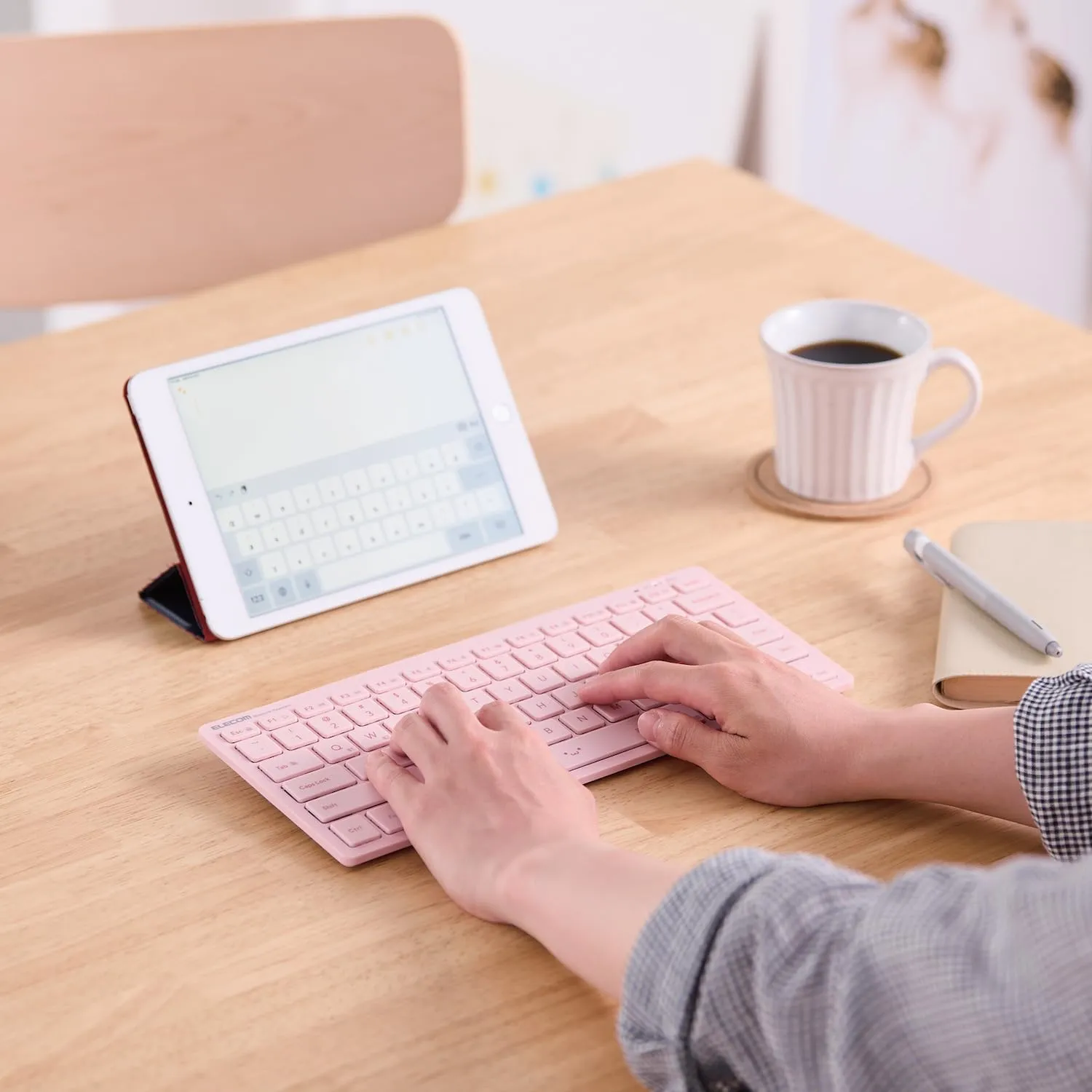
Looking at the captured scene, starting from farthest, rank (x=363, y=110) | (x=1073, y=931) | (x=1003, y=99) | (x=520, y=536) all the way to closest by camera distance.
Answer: (x=1003, y=99), (x=363, y=110), (x=520, y=536), (x=1073, y=931)

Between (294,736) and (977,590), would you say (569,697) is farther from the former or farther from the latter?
(977,590)

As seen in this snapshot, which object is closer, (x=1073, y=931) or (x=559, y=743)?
(x=1073, y=931)

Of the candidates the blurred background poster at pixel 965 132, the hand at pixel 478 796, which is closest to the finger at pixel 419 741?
the hand at pixel 478 796

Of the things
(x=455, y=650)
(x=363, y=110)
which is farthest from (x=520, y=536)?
(x=363, y=110)

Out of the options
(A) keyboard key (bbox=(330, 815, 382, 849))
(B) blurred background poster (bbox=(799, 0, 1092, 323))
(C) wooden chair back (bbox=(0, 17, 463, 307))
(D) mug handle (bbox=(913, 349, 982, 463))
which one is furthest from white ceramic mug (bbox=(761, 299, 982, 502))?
(B) blurred background poster (bbox=(799, 0, 1092, 323))

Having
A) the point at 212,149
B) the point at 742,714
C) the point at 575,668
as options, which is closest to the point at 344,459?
the point at 575,668

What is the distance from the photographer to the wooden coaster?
113cm

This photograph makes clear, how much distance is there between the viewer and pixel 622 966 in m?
0.71

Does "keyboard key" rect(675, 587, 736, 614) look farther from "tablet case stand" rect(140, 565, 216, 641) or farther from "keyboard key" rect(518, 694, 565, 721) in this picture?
"tablet case stand" rect(140, 565, 216, 641)

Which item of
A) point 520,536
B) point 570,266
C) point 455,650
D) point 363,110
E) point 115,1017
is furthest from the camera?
point 363,110

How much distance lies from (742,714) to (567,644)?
15 cm

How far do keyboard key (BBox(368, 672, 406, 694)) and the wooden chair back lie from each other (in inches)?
33.4

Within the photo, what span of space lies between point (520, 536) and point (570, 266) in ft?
1.56

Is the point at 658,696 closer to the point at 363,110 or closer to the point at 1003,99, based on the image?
the point at 363,110
